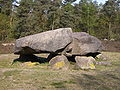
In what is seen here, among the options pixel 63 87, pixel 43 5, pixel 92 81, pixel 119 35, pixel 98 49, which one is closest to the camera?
pixel 63 87

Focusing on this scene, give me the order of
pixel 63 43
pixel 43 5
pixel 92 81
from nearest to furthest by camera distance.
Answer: pixel 92 81 → pixel 63 43 → pixel 43 5

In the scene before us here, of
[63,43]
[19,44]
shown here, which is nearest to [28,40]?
[19,44]

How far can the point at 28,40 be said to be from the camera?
12.2 m

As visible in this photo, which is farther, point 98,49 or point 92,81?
point 98,49

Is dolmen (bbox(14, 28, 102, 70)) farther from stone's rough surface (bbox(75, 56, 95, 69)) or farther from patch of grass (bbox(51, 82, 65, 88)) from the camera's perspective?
patch of grass (bbox(51, 82, 65, 88))

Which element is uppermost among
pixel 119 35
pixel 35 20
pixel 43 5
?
pixel 43 5

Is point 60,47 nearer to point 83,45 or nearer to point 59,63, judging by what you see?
point 59,63

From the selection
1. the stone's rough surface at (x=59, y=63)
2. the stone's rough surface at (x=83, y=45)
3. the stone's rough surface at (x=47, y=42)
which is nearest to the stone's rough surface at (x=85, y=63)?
the stone's rough surface at (x=59, y=63)

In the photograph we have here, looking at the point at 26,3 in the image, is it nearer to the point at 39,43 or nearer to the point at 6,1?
the point at 6,1

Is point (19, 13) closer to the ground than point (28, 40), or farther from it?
farther from it

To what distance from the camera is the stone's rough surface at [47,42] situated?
1187cm

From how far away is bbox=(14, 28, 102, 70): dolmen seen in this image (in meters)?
11.6

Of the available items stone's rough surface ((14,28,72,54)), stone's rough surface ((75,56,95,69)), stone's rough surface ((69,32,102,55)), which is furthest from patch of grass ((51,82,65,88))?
stone's rough surface ((69,32,102,55))

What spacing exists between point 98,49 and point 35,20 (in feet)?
103
